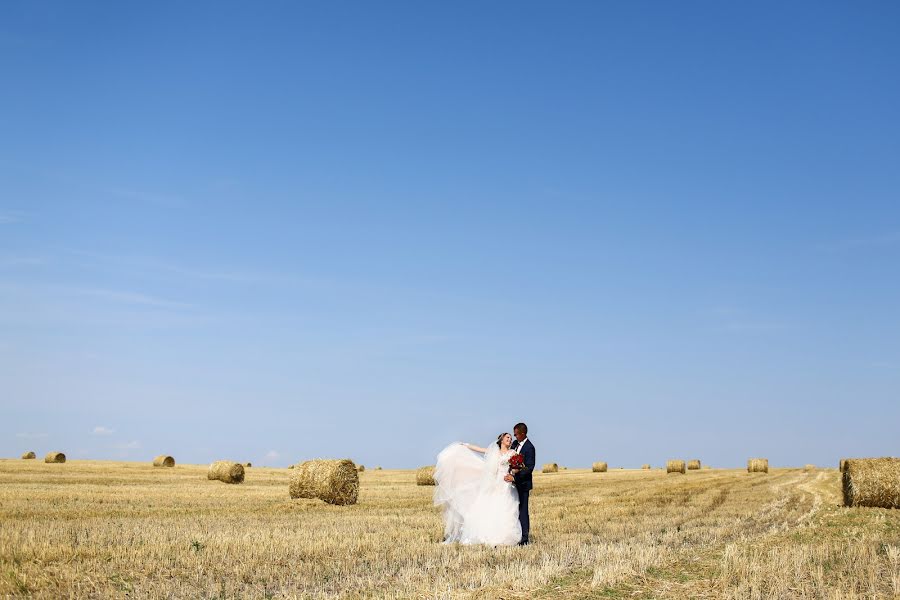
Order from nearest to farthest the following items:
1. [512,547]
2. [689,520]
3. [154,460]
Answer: [512,547]
[689,520]
[154,460]

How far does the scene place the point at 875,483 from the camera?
23219mm

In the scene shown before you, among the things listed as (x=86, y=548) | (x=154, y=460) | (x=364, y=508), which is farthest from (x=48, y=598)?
(x=154, y=460)

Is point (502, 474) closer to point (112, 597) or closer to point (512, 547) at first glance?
point (512, 547)

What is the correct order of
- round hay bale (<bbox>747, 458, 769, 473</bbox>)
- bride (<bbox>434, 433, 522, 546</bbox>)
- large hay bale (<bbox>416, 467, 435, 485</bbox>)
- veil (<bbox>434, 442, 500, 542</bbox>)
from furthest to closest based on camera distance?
round hay bale (<bbox>747, 458, 769, 473</bbox>)
large hay bale (<bbox>416, 467, 435, 485</bbox>)
veil (<bbox>434, 442, 500, 542</bbox>)
bride (<bbox>434, 433, 522, 546</bbox>)

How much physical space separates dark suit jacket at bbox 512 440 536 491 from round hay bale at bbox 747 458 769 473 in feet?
129

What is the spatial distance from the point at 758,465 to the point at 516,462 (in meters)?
40.0

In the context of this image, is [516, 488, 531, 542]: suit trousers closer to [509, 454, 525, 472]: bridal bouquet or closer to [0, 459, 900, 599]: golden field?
[509, 454, 525, 472]: bridal bouquet

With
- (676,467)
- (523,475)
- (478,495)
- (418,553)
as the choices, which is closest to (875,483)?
(523,475)

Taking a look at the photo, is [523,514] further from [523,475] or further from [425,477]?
[425,477]

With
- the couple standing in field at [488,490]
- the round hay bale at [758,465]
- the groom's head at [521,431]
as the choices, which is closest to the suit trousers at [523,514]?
the couple standing in field at [488,490]

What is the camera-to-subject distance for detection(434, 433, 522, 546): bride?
13695 millimetres

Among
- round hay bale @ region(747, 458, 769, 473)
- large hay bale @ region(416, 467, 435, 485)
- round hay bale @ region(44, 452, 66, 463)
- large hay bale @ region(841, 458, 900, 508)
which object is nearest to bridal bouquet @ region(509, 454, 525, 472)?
large hay bale @ region(841, 458, 900, 508)

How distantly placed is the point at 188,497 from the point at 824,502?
20077mm

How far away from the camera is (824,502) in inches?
965
